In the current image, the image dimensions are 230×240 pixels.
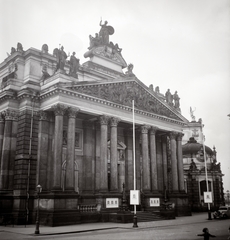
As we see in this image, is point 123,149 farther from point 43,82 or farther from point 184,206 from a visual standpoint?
point 43,82

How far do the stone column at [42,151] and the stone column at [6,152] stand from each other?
322cm

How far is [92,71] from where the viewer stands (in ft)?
143

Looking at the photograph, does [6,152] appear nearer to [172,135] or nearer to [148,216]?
[148,216]

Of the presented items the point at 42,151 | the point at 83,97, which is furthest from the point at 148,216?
the point at 83,97

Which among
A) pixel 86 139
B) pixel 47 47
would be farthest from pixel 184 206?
pixel 47 47

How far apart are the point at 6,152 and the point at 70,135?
7.41m

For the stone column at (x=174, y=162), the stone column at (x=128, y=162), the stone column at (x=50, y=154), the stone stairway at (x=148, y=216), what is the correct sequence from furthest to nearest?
the stone column at (x=174, y=162), the stone column at (x=128, y=162), the stone column at (x=50, y=154), the stone stairway at (x=148, y=216)

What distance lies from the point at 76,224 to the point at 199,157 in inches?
1571

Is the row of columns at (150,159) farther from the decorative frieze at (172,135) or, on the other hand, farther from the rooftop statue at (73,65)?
the rooftop statue at (73,65)

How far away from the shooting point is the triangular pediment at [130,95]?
35844 millimetres

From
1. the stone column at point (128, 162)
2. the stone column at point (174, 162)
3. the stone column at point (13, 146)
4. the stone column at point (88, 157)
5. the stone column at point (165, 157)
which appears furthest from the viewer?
the stone column at point (165, 157)

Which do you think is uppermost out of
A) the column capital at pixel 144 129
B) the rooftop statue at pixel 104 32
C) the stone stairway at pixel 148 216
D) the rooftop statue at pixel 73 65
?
the rooftop statue at pixel 104 32

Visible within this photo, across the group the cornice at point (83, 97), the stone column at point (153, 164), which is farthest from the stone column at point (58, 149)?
the stone column at point (153, 164)

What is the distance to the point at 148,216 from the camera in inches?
1372
